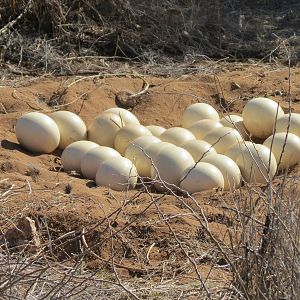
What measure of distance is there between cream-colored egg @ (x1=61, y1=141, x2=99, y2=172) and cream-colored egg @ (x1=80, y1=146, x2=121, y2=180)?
7 cm

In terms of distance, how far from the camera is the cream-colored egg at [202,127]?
19.2 ft

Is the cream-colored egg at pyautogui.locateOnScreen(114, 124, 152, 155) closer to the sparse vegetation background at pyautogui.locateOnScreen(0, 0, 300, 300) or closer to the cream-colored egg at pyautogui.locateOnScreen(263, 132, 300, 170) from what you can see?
the sparse vegetation background at pyautogui.locateOnScreen(0, 0, 300, 300)

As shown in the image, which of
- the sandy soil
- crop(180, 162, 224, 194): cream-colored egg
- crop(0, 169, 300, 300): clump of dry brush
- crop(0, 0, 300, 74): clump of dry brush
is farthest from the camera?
crop(0, 0, 300, 74): clump of dry brush

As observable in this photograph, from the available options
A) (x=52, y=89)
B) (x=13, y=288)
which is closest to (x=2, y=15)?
(x=52, y=89)

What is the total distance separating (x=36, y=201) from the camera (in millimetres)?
4703

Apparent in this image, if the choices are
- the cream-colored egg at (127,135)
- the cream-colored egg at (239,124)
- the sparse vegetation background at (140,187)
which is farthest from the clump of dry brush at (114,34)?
the cream-colored egg at (127,135)

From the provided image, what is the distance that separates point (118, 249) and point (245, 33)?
19.3ft

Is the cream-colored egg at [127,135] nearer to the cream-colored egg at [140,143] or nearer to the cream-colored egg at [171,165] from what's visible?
the cream-colored egg at [140,143]

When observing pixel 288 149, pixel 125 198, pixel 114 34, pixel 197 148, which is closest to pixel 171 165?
pixel 197 148

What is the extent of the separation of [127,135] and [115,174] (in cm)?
58

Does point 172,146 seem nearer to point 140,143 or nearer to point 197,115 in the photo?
point 140,143

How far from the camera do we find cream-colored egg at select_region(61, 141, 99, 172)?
5605 mm

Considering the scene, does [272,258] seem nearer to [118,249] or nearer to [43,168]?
[118,249]

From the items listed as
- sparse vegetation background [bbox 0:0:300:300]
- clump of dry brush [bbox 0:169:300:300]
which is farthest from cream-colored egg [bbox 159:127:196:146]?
clump of dry brush [bbox 0:169:300:300]
